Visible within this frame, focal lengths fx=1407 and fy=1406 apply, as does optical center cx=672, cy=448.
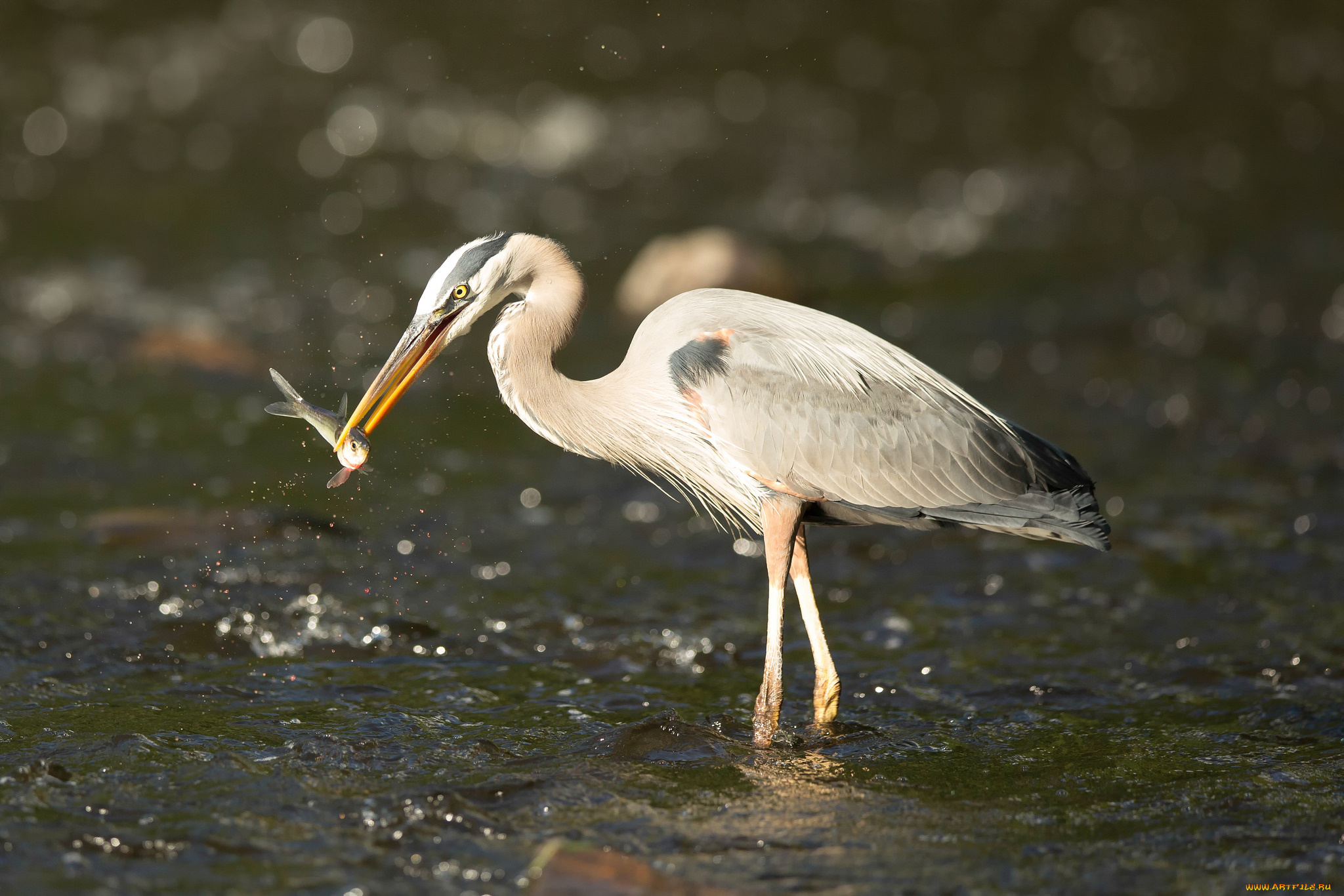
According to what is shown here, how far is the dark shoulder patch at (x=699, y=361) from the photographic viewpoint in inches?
223

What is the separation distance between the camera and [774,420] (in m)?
5.66

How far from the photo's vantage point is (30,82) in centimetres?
1838

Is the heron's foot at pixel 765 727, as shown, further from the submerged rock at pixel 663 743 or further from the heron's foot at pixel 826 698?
the heron's foot at pixel 826 698

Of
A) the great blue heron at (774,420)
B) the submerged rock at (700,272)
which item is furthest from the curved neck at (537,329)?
Result: the submerged rock at (700,272)

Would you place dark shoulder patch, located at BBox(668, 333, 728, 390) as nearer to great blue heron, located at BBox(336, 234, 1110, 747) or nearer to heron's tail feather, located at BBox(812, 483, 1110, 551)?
great blue heron, located at BBox(336, 234, 1110, 747)

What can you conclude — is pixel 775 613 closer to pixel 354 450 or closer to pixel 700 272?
pixel 354 450

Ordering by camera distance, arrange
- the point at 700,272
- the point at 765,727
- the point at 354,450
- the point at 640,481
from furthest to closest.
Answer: the point at 700,272 < the point at 640,481 < the point at 765,727 < the point at 354,450

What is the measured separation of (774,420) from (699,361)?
38cm

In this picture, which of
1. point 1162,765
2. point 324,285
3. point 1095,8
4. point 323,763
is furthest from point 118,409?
point 1095,8

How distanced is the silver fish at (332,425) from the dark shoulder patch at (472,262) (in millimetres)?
623

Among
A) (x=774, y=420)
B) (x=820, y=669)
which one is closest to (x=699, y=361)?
(x=774, y=420)

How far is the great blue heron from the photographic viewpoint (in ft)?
18.6

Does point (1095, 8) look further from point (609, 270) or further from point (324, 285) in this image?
point (324, 285)

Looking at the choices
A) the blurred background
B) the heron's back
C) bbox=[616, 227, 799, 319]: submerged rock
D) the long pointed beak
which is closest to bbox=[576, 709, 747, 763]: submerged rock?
the heron's back
